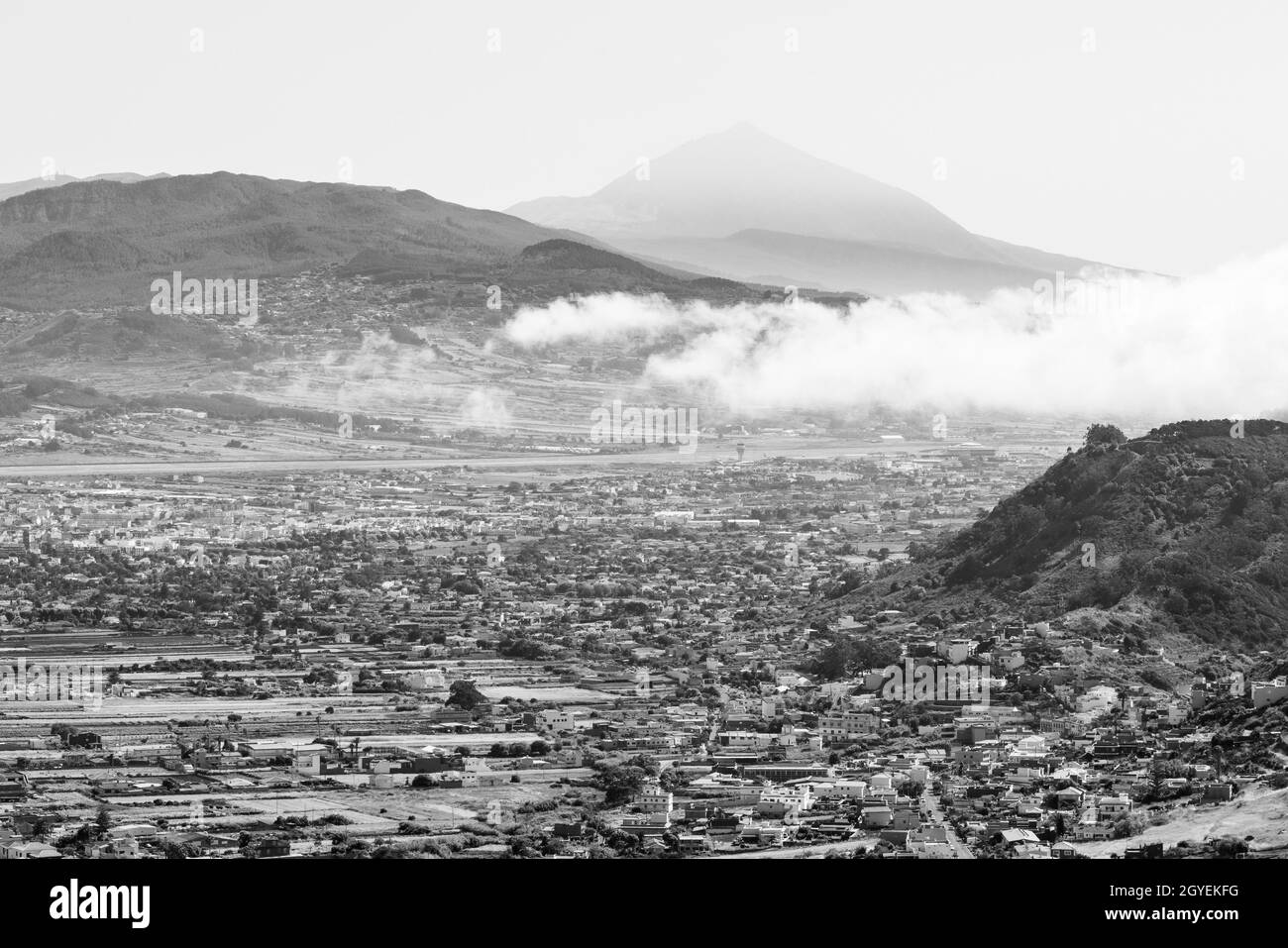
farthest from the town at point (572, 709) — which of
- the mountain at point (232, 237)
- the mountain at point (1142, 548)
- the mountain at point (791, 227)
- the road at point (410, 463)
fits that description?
the mountain at point (791, 227)

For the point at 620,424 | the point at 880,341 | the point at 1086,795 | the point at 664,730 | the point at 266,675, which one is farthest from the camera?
the point at 880,341

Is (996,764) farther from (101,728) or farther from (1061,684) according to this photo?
(101,728)

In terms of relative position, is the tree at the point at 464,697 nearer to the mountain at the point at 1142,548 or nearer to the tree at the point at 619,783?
the tree at the point at 619,783

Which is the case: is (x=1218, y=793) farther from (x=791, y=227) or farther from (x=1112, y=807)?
(x=791, y=227)

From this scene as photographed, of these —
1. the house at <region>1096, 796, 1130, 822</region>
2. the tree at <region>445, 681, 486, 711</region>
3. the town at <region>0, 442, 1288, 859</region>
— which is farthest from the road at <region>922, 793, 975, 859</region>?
the tree at <region>445, 681, 486, 711</region>

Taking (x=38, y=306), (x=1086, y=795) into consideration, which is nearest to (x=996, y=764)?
(x=1086, y=795)

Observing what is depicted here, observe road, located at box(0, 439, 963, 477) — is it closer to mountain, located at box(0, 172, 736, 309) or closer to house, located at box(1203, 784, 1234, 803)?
mountain, located at box(0, 172, 736, 309)

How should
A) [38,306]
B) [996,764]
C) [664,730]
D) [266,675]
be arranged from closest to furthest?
[996,764]
[664,730]
[266,675]
[38,306]
